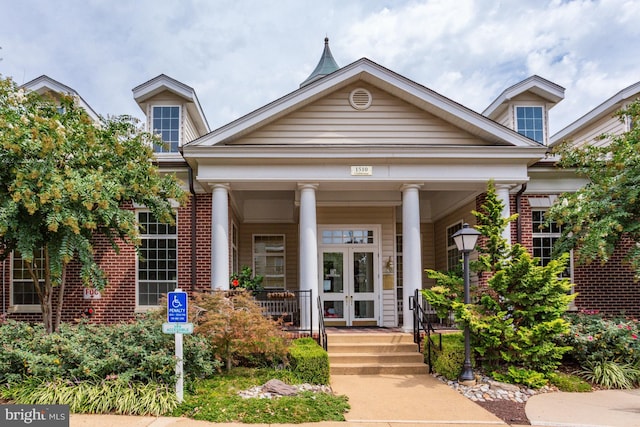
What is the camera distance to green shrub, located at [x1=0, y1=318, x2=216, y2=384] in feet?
23.8

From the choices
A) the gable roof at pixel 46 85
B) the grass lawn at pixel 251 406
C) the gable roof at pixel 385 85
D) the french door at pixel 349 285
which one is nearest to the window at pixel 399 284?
the french door at pixel 349 285

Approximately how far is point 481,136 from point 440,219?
418 centimetres

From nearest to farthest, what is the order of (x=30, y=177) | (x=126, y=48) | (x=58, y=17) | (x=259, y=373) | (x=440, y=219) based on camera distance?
(x=30, y=177), (x=259, y=373), (x=58, y=17), (x=126, y=48), (x=440, y=219)

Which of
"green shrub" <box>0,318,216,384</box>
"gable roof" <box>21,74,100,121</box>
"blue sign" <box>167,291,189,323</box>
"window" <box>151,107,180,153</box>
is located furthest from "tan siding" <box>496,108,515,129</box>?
"gable roof" <box>21,74,100,121</box>

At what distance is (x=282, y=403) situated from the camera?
688 cm

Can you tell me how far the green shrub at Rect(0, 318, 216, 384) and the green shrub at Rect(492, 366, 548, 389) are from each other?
16.1 feet

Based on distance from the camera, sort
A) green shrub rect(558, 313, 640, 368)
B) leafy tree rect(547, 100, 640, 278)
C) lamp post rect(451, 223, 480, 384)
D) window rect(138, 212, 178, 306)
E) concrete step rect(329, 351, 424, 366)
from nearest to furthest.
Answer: lamp post rect(451, 223, 480, 384), green shrub rect(558, 313, 640, 368), leafy tree rect(547, 100, 640, 278), concrete step rect(329, 351, 424, 366), window rect(138, 212, 178, 306)

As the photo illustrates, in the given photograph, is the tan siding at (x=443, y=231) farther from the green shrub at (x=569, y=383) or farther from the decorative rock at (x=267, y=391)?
the decorative rock at (x=267, y=391)

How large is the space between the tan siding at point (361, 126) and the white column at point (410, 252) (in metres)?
1.27

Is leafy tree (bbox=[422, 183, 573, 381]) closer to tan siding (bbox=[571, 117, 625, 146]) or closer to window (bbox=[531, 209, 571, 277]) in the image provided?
window (bbox=[531, 209, 571, 277])

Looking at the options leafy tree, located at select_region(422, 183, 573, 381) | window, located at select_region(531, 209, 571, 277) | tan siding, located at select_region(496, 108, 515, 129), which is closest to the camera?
leafy tree, located at select_region(422, 183, 573, 381)

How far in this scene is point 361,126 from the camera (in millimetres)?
10953

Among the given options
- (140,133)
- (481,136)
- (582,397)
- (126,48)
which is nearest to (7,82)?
(140,133)

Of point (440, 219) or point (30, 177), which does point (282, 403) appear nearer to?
point (30, 177)
